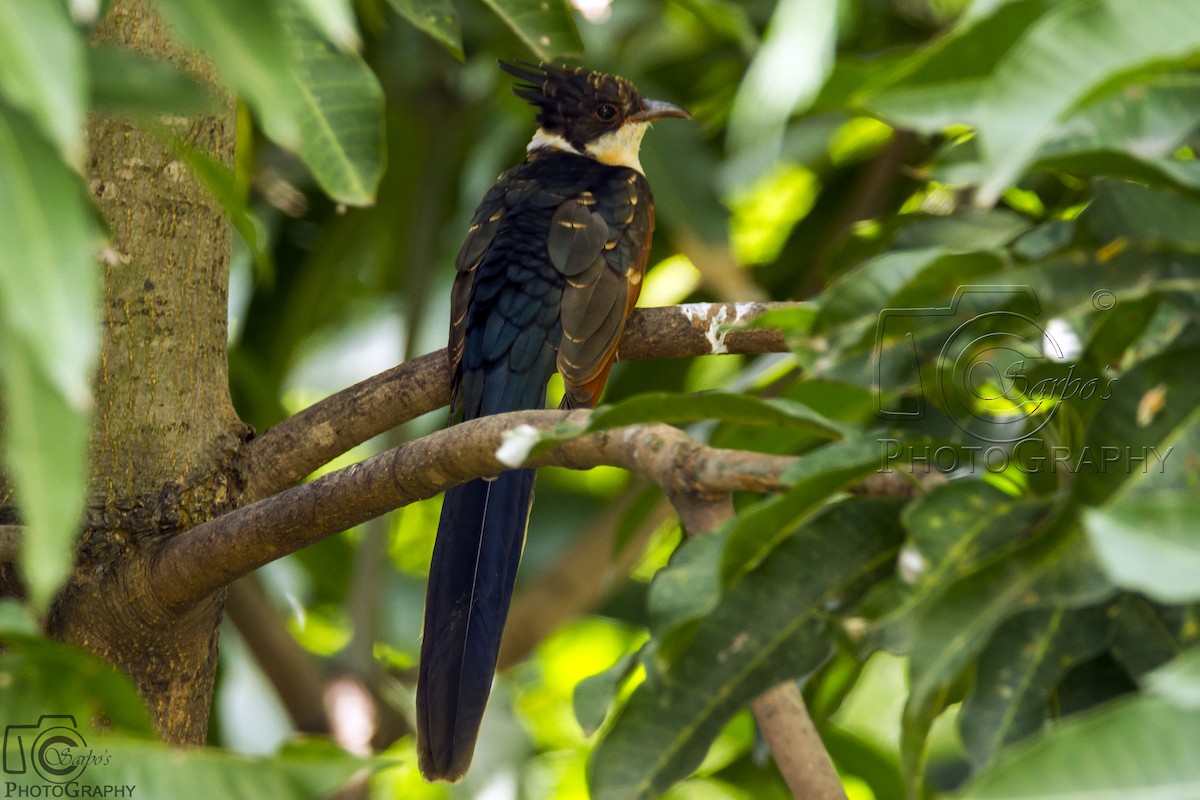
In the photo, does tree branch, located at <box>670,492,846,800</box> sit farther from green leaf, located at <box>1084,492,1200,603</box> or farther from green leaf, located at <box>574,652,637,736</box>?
green leaf, located at <box>1084,492,1200,603</box>

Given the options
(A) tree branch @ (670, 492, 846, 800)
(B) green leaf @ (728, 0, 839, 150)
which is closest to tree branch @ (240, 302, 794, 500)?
(B) green leaf @ (728, 0, 839, 150)

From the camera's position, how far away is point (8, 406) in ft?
2.69

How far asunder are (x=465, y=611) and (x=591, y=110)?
6.89 ft

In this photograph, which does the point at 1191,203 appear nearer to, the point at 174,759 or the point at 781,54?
the point at 781,54

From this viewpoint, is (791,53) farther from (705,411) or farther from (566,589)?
(566,589)

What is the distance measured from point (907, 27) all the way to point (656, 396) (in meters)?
3.31

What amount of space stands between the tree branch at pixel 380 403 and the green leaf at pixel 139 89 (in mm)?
1055

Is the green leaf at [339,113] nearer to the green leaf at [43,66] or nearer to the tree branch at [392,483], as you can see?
the tree branch at [392,483]

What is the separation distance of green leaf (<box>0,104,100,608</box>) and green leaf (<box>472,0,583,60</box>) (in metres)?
1.16

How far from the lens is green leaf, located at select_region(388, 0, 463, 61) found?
168cm

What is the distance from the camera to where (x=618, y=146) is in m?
3.65

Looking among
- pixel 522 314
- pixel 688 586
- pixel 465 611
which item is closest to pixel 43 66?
pixel 688 586

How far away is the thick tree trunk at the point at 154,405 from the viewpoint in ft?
5.91

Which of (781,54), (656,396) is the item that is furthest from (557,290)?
(656,396)
